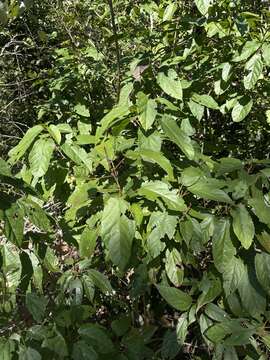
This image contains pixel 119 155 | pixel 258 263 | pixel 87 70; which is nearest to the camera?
pixel 258 263

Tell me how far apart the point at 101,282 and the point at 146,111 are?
63cm

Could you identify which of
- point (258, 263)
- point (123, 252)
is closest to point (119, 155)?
point (123, 252)

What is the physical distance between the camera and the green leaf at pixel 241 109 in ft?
7.39

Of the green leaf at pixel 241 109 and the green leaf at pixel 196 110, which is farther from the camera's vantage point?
the green leaf at pixel 241 109

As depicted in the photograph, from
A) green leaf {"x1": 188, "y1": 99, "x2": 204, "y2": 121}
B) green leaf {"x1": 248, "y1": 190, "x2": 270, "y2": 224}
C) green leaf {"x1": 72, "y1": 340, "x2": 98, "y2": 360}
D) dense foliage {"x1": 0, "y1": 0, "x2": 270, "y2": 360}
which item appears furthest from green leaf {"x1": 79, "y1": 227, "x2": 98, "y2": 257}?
green leaf {"x1": 188, "y1": 99, "x2": 204, "y2": 121}

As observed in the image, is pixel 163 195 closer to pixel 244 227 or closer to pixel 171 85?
pixel 244 227

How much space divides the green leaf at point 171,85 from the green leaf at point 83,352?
958 millimetres

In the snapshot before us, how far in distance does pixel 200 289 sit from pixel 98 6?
2431 mm

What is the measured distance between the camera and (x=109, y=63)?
9.77 ft

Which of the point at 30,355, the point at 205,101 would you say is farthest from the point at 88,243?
the point at 205,101

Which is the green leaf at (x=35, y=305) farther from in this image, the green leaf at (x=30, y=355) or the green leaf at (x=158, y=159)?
the green leaf at (x=158, y=159)

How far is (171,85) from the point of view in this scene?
6.19ft

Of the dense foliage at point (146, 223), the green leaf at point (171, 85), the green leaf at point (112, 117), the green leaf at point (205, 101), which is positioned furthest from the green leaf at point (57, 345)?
the green leaf at point (205, 101)

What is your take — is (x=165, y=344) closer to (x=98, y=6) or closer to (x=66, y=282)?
(x=66, y=282)
